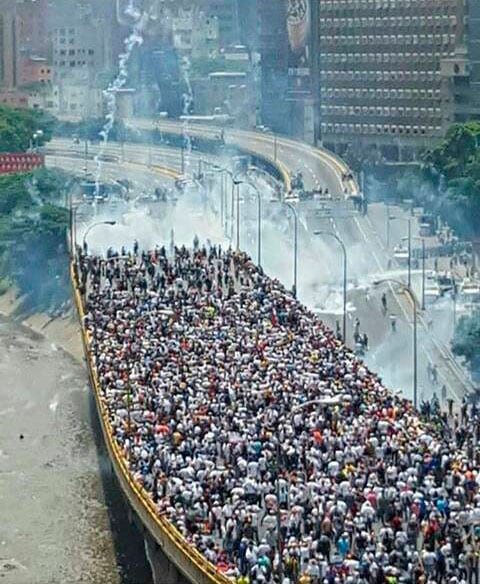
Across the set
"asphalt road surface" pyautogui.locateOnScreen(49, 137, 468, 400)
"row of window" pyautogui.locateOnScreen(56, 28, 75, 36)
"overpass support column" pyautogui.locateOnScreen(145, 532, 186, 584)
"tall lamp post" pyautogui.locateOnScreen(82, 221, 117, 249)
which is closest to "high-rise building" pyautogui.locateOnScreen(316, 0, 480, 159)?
"asphalt road surface" pyautogui.locateOnScreen(49, 137, 468, 400)

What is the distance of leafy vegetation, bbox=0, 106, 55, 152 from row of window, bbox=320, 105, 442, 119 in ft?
46.9

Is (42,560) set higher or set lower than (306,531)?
lower

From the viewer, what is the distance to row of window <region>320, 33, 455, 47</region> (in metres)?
114

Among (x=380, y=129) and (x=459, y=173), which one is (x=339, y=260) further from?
(x=380, y=129)

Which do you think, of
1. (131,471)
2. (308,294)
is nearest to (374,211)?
(308,294)

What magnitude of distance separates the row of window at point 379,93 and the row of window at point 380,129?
138cm

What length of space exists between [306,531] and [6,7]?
122011 millimetres

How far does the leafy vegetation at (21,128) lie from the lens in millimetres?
122250

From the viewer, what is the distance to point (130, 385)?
50312 millimetres

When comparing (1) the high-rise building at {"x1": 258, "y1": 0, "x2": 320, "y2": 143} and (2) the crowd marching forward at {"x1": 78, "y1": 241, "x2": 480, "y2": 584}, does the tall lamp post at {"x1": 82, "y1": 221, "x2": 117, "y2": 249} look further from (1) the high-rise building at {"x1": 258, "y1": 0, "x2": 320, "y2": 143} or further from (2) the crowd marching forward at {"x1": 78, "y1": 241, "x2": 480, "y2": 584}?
(1) the high-rise building at {"x1": 258, "y1": 0, "x2": 320, "y2": 143}

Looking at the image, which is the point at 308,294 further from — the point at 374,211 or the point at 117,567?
the point at 117,567

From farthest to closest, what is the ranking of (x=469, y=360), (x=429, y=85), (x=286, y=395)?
(x=429, y=85), (x=469, y=360), (x=286, y=395)

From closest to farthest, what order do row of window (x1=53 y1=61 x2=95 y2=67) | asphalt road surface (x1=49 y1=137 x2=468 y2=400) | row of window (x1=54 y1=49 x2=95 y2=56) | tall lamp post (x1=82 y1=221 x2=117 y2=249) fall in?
asphalt road surface (x1=49 y1=137 x2=468 y2=400), tall lamp post (x1=82 y1=221 x2=117 y2=249), row of window (x1=53 y1=61 x2=95 y2=67), row of window (x1=54 y1=49 x2=95 y2=56)

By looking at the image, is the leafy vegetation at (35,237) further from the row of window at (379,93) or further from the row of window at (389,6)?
the row of window at (389,6)
